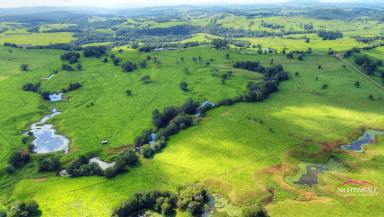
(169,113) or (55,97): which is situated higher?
(169,113)

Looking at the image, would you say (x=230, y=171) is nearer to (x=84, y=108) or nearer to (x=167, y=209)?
(x=167, y=209)

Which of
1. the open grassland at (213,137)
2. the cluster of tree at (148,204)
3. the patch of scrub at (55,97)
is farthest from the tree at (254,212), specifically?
the patch of scrub at (55,97)

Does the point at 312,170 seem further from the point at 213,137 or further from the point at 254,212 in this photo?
the point at 213,137

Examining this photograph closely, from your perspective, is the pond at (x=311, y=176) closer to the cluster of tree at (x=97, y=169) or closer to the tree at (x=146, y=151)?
the tree at (x=146, y=151)

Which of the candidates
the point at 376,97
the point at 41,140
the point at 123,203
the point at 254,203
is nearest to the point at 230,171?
the point at 254,203

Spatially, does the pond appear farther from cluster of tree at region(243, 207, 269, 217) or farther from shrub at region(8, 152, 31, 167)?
shrub at region(8, 152, 31, 167)

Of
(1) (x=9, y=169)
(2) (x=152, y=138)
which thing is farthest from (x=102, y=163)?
(1) (x=9, y=169)

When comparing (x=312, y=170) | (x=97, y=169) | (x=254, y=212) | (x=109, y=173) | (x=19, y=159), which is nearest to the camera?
(x=254, y=212)
